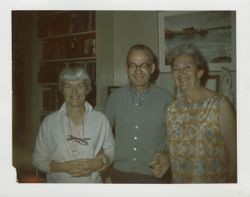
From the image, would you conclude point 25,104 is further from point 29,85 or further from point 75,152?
point 75,152

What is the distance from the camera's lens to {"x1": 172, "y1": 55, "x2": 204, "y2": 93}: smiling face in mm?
1718

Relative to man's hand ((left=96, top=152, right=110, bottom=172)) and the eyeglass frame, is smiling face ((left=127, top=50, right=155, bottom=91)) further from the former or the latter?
man's hand ((left=96, top=152, right=110, bottom=172))

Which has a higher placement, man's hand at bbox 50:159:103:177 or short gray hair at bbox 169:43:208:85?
short gray hair at bbox 169:43:208:85

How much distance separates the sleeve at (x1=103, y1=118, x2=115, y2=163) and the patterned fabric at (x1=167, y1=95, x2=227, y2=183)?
0.25 metres

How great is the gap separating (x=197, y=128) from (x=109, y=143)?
383 millimetres

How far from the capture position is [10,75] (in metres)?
1.74

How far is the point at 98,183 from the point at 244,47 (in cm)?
85

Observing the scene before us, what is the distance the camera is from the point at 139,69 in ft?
5.70

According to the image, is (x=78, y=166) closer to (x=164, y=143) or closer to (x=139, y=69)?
(x=164, y=143)

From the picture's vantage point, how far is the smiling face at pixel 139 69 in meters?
1.72

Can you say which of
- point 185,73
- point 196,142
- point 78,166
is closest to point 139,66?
point 185,73

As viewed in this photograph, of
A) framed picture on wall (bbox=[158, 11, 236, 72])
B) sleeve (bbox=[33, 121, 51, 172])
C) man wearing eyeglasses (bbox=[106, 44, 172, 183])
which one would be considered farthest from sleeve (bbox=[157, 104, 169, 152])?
sleeve (bbox=[33, 121, 51, 172])

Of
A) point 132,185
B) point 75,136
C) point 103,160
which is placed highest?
point 75,136

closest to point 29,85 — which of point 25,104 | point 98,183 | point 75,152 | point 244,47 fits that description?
point 25,104
